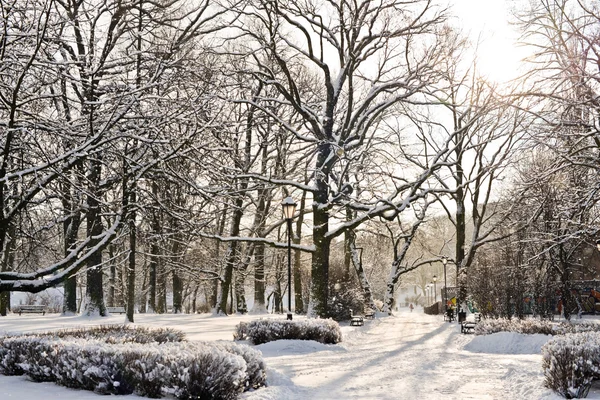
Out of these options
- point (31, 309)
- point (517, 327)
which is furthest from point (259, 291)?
point (517, 327)

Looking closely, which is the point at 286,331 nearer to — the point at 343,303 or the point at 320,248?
the point at 320,248

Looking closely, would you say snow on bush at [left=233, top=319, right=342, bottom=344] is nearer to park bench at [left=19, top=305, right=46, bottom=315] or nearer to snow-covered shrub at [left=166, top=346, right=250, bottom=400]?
snow-covered shrub at [left=166, top=346, right=250, bottom=400]

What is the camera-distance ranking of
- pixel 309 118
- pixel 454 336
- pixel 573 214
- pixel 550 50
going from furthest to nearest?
pixel 309 118 < pixel 454 336 < pixel 573 214 < pixel 550 50

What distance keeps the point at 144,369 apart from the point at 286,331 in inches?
382

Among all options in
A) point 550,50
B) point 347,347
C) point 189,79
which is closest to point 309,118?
point 347,347

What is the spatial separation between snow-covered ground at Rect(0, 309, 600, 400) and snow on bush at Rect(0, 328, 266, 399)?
8.9 inches

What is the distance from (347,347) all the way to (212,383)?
10.8 meters

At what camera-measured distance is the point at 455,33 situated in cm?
2561

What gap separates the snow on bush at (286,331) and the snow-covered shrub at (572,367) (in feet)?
29.8

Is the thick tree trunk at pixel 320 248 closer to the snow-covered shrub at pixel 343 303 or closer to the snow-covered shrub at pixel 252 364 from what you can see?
the snow-covered shrub at pixel 343 303

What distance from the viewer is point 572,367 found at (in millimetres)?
8844

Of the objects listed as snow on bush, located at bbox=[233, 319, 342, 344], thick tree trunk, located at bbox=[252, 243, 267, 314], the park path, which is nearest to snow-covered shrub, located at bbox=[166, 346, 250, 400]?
the park path

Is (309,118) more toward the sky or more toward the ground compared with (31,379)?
more toward the sky

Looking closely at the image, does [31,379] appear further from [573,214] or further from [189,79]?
[573,214]
